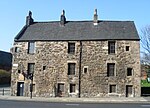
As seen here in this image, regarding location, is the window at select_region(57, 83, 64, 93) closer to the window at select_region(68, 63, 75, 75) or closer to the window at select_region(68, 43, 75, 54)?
the window at select_region(68, 63, 75, 75)

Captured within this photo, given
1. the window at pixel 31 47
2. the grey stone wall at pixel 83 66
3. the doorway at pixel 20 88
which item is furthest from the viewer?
the window at pixel 31 47

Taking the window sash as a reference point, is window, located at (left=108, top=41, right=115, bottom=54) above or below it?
above

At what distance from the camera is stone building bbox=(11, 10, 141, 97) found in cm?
3616

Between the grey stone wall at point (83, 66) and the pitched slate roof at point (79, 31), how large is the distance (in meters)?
0.91

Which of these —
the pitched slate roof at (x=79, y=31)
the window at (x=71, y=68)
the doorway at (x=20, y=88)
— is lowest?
the doorway at (x=20, y=88)

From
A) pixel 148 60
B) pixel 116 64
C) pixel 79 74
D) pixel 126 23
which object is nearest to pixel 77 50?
pixel 79 74

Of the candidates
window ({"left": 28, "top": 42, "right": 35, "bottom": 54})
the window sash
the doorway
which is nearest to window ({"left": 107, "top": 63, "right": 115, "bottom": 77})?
the window sash

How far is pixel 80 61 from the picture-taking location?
122 ft

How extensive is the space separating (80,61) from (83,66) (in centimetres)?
80

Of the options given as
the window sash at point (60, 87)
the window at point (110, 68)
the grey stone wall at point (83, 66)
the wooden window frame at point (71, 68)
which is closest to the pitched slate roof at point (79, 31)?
the grey stone wall at point (83, 66)

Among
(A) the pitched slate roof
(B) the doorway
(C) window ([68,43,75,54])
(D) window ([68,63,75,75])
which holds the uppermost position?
(A) the pitched slate roof

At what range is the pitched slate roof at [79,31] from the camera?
37.7 m

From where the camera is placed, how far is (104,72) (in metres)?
36.4

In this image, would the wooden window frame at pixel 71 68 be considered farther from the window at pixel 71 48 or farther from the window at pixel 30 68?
the window at pixel 30 68
